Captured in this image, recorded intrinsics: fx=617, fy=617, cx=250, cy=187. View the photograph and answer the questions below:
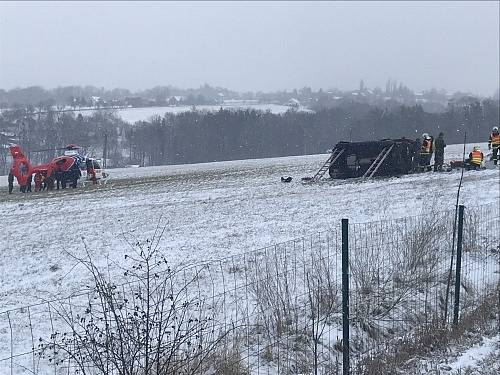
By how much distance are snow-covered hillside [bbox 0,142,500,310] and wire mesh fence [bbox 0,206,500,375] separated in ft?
5.21

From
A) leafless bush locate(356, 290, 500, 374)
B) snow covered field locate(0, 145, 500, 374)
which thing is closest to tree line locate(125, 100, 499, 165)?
snow covered field locate(0, 145, 500, 374)

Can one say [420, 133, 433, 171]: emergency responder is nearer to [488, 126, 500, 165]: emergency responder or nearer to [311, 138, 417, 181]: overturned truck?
[311, 138, 417, 181]: overturned truck

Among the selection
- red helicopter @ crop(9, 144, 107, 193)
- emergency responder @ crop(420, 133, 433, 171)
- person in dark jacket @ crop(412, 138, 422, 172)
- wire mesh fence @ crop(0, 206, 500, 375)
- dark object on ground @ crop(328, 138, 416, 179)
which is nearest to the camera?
wire mesh fence @ crop(0, 206, 500, 375)

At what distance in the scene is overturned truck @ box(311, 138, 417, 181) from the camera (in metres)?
26.6

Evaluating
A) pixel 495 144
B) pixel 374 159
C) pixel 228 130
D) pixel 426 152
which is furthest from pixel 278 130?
pixel 374 159

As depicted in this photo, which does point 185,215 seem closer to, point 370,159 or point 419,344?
point 419,344

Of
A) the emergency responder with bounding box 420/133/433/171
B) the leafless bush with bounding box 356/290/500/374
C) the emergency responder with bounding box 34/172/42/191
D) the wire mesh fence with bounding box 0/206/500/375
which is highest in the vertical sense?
the emergency responder with bounding box 420/133/433/171

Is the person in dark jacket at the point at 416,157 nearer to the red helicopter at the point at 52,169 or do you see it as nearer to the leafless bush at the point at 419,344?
the red helicopter at the point at 52,169

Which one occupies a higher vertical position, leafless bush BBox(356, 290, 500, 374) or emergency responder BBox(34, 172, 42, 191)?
leafless bush BBox(356, 290, 500, 374)

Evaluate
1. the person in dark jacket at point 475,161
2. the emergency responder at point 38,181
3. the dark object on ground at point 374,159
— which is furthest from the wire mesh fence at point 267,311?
the emergency responder at point 38,181

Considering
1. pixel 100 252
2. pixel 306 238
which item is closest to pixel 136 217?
pixel 100 252

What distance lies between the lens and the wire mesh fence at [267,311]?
5.90 metres

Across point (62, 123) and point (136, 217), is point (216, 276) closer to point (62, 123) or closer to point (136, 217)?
point (136, 217)

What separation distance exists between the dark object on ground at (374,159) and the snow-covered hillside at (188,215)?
3.43 feet
